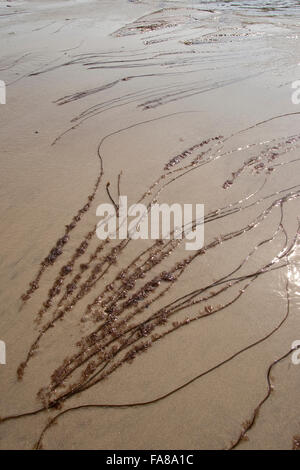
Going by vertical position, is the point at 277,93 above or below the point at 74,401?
above

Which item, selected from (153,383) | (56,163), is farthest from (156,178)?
(153,383)

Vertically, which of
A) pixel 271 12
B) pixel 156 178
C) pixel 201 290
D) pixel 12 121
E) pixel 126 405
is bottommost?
pixel 126 405

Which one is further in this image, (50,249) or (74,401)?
(50,249)

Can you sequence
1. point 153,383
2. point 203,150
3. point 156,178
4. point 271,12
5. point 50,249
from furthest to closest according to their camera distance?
1. point 271,12
2. point 203,150
3. point 156,178
4. point 50,249
5. point 153,383

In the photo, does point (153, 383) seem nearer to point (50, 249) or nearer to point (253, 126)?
point (50, 249)

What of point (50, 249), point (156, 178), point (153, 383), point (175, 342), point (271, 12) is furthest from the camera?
point (271, 12)


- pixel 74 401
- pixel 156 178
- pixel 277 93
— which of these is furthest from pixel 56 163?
pixel 277 93

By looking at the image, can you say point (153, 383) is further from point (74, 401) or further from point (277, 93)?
point (277, 93)
